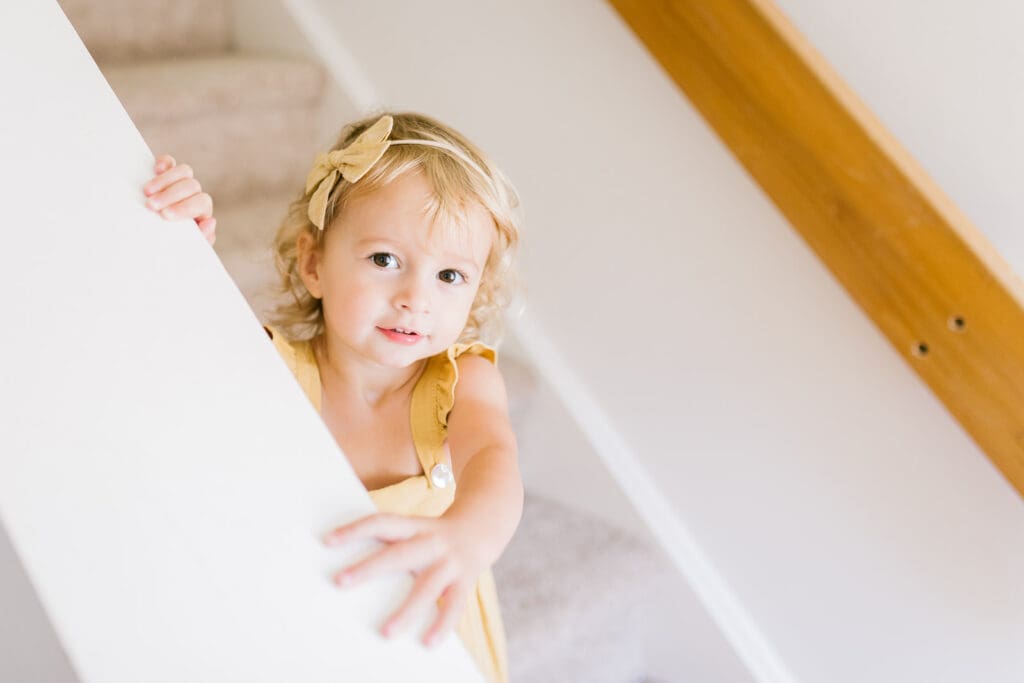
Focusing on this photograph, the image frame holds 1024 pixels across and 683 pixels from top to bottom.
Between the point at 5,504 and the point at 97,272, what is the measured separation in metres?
0.16

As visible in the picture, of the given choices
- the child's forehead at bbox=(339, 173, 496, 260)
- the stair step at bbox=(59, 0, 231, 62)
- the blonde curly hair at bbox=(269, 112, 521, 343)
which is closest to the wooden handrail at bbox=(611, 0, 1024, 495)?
the blonde curly hair at bbox=(269, 112, 521, 343)

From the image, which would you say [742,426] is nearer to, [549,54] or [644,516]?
[644,516]

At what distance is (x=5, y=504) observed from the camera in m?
0.53

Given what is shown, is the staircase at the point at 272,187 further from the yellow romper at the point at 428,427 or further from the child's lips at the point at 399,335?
the child's lips at the point at 399,335

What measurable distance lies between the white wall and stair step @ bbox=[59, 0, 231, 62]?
0.55 feet

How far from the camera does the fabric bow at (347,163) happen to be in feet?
3.53

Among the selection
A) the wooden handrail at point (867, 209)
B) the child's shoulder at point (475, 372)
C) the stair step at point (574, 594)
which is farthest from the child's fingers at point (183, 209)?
the stair step at point (574, 594)

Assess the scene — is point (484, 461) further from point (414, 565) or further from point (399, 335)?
point (414, 565)

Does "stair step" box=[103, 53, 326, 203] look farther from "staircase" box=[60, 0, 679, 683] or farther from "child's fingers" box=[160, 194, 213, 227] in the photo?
"child's fingers" box=[160, 194, 213, 227]

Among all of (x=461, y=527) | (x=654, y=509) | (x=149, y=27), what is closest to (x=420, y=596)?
(x=461, y=527)

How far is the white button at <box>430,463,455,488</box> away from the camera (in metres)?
1.18

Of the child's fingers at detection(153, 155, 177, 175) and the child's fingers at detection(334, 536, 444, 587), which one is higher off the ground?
the child's fingers at detection(153, 155, 177, 175)

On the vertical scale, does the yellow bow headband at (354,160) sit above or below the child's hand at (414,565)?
above

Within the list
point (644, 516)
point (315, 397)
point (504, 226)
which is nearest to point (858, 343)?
point (644, 516)
